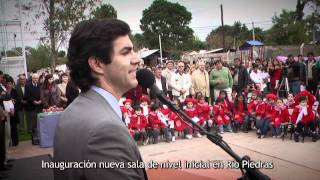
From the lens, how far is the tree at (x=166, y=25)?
51.3 metres

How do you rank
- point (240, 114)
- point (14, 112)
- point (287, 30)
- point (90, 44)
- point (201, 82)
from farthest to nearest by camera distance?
point (287, 30) < point (201, 82) < point (240, 114) < point (14, 112) < point (90, 44)

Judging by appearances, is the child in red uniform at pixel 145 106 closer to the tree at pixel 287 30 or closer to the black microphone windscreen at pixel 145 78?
the black microphone windscreen at pixel 145 78

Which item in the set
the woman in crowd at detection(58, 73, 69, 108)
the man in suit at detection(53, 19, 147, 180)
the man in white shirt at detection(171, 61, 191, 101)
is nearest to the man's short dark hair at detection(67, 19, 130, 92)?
the man in suit at detection(53, 19, 147, 180)

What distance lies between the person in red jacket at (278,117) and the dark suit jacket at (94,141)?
6.61 m

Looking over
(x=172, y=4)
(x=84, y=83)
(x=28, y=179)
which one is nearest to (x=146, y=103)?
(x=28, y=179)

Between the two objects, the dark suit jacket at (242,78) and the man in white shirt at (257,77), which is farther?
the man in white shirt at (257,77)

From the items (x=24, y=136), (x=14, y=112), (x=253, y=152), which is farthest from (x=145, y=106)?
(x=24, y=136)

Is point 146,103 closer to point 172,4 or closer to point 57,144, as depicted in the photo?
point 57,144

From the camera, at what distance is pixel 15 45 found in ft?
39.8

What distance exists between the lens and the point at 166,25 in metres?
54.0

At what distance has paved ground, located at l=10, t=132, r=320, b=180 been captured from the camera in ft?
17.2

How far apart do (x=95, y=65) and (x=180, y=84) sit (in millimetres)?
7887

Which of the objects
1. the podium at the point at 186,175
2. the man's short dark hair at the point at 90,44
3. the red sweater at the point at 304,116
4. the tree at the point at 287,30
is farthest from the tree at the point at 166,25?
the man's short dark hair at the point at 90,44

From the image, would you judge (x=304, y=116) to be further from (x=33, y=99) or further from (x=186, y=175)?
(x=33, y=99)
